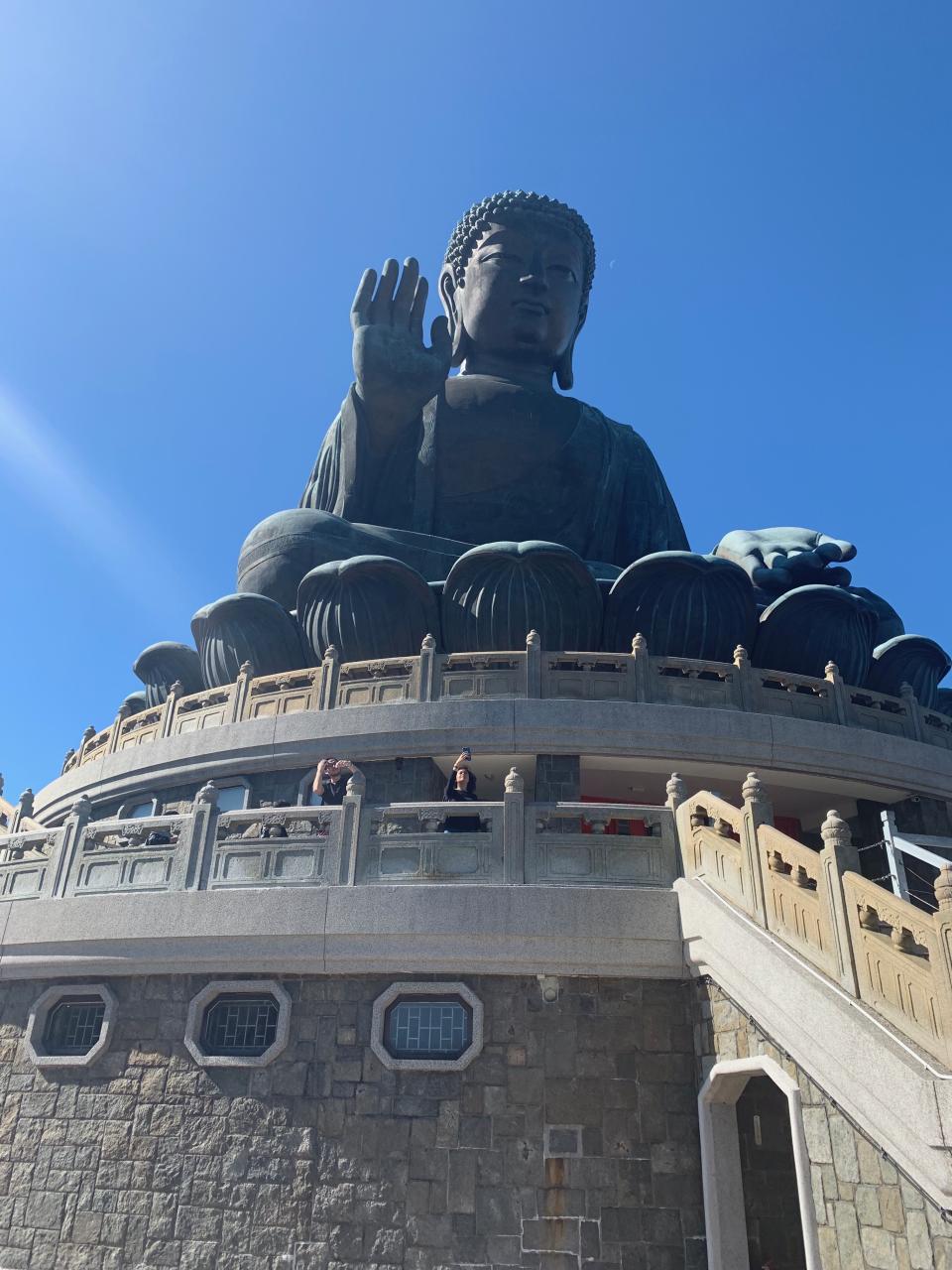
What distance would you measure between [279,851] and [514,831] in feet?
5.84

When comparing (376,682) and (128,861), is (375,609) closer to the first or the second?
(376,682)

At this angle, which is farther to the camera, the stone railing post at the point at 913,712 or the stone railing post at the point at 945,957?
the stone railing post at the point at 913,712

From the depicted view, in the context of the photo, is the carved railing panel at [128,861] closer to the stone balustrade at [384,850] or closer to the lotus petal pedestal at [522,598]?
the stone balustrade at [384,850]

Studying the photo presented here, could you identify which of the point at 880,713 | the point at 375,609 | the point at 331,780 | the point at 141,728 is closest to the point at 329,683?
the point at 375,609

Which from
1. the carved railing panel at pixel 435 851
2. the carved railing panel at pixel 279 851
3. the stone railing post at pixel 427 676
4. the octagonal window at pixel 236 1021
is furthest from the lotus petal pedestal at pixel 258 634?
the octagonal window at pixel 236 1021

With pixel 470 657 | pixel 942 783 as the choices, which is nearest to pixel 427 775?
pixel 470 657

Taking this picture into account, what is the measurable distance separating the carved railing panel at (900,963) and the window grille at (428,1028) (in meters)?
2.84

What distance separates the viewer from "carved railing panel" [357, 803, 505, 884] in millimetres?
7293

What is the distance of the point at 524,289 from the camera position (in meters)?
19.2

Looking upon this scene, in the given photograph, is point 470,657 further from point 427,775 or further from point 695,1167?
point 695,1167

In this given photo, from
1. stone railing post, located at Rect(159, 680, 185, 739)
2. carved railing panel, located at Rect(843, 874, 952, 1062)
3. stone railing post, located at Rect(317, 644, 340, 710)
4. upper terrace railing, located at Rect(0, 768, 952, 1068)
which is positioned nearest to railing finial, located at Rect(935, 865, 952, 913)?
carved railing panel, located at Rect(843, 874, 952, 1062)

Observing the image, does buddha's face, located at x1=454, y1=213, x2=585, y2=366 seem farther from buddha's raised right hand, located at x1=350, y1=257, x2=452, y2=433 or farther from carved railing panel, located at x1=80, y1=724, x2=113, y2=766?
carved railing panel, located at x1=80, y1=724, x2=113, y2=766

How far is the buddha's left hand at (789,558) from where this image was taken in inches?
557

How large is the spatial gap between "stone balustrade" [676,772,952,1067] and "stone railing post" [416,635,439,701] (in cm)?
407
